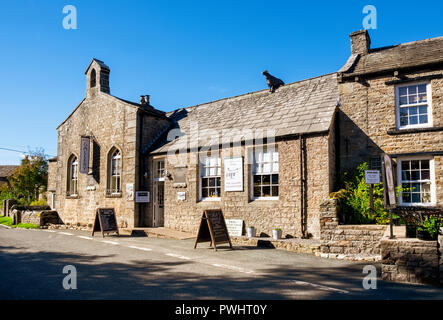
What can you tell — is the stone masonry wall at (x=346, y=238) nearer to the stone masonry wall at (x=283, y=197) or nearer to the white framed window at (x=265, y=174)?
the stone masonry wall at (x=283, y=197)

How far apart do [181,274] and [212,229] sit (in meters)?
3.27

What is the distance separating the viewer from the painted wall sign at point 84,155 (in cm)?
1814

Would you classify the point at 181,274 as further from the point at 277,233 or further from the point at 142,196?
the point at 142,196

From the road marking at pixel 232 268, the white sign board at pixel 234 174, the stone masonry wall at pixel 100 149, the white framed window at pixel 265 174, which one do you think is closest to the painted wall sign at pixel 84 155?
the stone masonry wall at pixel 100 149

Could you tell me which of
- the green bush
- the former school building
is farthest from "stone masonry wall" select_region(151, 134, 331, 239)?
the green bush

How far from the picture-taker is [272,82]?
54.8ft

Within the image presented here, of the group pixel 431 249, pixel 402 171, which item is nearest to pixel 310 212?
pixel 402 171

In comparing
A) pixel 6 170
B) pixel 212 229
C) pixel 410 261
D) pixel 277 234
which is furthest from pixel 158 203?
pixel 6 170

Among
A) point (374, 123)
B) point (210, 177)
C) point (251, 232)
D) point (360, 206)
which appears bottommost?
point (251, 232)

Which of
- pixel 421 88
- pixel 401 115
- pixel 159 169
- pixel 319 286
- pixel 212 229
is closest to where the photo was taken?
pixel 319 286

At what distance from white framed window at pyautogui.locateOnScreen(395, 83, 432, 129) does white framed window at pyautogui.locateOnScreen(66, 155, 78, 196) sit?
1653 cm

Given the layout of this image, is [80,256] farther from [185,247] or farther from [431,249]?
[431,249]

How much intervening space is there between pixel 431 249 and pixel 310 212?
502cm

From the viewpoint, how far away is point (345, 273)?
7492 millimetres
